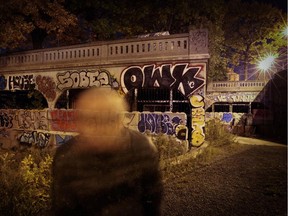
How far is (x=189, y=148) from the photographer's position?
9.04 meters

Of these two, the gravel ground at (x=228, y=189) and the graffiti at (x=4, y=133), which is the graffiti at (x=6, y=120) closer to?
the graffiti at (x=4, y=133)

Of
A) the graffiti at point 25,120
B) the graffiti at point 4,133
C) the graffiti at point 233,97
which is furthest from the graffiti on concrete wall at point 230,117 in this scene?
the graffiti at point 4,133

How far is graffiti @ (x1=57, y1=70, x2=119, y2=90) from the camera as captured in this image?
34.0ft

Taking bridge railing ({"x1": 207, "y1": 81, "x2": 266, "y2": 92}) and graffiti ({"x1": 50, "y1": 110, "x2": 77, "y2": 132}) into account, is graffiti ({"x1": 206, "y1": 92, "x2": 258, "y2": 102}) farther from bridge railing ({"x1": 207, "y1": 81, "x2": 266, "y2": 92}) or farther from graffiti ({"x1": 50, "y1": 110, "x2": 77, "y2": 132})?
graffiti ({"x1": 50, "y1": 110, "x2": 77, "y2": 132})

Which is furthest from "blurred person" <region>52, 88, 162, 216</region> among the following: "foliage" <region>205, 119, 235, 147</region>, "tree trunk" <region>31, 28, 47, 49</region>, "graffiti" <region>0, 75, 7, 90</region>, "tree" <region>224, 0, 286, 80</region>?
"tree" <region>224, 0, 286, 80</region>

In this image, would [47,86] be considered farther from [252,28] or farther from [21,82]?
[252,28]

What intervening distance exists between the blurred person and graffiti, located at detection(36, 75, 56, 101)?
1046 centimetres

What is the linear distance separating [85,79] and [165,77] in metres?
4.09

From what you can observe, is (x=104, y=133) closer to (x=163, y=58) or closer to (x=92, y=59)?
(x=163, y=58)

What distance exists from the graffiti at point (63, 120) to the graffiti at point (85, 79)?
1.32 m

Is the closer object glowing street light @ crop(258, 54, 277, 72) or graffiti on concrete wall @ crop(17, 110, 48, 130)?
graffiti on concrete wall @ crop(17, 110, 48, 130)

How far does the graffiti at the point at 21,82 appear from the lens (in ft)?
40.7

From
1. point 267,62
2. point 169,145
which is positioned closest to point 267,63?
point 267,62

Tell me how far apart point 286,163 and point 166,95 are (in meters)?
7.14
